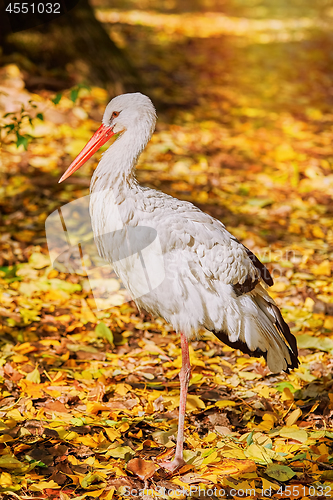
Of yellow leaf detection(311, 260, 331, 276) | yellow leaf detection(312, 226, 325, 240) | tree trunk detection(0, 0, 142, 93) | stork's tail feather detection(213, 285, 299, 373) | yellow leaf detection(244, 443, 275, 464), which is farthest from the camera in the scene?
tree trunk detection(0, 0, 142, 93)

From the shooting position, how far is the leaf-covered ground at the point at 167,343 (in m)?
2.88

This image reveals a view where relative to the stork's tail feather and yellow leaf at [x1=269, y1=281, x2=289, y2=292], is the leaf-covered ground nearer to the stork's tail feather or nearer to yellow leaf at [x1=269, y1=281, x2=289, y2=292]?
yellow leaf at [x1=269, y1=281, x2=289, y2=292]

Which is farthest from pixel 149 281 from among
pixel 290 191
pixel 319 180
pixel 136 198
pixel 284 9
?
pixel 284 9

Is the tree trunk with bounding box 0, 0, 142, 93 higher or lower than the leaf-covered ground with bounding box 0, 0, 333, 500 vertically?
higher

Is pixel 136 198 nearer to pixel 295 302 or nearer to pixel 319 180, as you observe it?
pixel 295 302

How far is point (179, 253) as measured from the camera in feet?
9.43

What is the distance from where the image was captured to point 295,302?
446 centimetres

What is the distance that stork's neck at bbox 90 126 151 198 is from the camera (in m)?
3.01

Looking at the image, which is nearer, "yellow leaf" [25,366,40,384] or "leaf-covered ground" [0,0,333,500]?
"leaf-covered ground" [0,0,333,500]

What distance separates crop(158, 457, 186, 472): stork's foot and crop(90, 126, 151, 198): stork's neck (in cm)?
142

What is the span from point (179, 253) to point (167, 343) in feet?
4.42

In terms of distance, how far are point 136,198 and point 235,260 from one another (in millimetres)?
606

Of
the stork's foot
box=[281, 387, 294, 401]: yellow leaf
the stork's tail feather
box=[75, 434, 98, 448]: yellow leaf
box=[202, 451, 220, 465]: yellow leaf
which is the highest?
the stork's tail feather

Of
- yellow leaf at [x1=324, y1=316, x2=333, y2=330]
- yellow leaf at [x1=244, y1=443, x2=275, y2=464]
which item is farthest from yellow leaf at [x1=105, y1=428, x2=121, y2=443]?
yellow leaf at [x1=324, y1=316, x2=333, y2=330]
